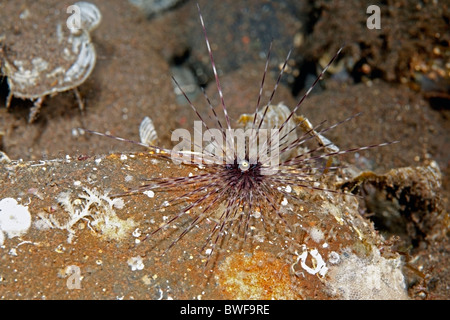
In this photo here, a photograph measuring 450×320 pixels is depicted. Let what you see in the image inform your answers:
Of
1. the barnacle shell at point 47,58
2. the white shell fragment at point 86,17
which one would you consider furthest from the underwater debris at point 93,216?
the white shell fragment at point 86,17

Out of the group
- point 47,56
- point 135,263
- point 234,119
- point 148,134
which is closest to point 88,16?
point 47,56

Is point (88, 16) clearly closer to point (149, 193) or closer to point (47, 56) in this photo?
point (47, 56)

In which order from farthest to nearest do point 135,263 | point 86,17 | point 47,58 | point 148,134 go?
point 86,17
point 47,58
point 148,134
point 135,263

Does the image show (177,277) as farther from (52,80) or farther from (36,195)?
(52,80)

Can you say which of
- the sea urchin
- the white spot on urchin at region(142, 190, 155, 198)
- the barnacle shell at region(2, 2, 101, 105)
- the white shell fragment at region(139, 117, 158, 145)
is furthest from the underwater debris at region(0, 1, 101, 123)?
the white spot on urchin at region(142, 190, 155, 198)

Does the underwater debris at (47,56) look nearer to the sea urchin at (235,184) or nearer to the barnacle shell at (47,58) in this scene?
the barnacle shell at (47,58)
